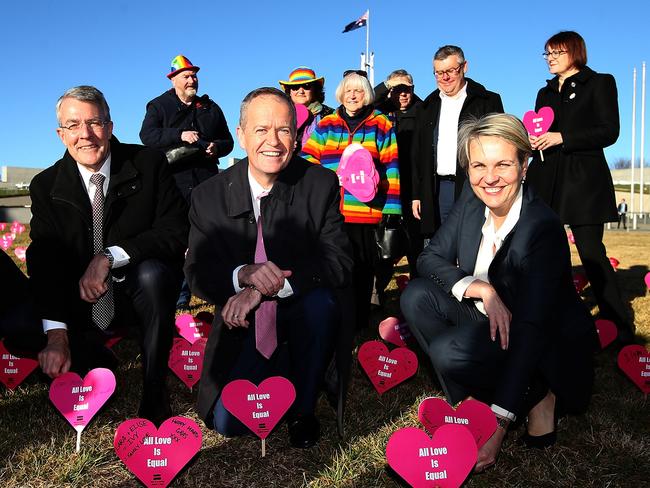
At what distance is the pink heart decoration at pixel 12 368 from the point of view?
3.35 meters

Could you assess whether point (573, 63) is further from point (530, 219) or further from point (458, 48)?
point (530, 219)

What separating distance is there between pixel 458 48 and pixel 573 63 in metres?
0.80

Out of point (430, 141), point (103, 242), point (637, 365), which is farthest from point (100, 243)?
point (637, 365)

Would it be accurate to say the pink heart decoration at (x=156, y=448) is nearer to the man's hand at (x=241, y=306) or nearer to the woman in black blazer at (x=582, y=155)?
the man's hand at (x=241, y=306)

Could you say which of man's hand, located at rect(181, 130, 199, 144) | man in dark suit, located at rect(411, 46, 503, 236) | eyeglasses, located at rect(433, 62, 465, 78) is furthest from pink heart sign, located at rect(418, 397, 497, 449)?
man's hand, located at rect(181, 130, 199, 144)

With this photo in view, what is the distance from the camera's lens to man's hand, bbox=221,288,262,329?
2.77 meters

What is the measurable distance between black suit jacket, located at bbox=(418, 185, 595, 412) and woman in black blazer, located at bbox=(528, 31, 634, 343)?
5.74 ft

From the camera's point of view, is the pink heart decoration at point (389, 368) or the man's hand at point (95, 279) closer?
the man's hand at point (95, 279)

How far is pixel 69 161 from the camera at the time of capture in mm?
3201

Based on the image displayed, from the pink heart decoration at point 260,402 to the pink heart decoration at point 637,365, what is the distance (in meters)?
1.94

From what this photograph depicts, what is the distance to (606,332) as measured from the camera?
4141 millimetres

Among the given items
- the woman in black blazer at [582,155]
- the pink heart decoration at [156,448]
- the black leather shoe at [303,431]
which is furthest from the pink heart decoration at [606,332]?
the pink heart decoration at [156,448]

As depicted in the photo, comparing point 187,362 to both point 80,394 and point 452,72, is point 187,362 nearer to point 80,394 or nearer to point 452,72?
point 80,394

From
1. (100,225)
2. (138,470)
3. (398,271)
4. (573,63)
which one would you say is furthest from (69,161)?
(398,271)
